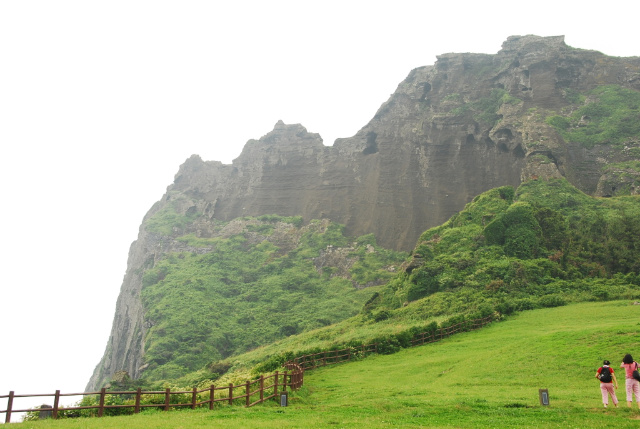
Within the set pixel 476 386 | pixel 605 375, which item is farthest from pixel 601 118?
pixel 605 375

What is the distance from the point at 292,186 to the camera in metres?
106

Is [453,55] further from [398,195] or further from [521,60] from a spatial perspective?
[398,195]

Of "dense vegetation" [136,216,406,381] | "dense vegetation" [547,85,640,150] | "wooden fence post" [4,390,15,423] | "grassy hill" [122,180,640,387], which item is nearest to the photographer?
"wooden fence post" [4,390,15,423]

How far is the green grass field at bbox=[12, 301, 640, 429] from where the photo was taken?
1642cm

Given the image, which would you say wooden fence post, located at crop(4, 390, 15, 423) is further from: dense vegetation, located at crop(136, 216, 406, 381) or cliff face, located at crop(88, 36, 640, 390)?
cliff face, located at crop(88, 36, 640, 390)

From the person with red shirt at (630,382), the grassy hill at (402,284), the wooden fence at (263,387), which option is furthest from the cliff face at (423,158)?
the person with red shirt at (630,382)

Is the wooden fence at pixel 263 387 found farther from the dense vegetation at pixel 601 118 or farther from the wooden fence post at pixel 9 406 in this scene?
the dense vegetation at pixel 601 118

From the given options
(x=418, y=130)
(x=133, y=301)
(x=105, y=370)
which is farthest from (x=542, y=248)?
(x=105, y=370)

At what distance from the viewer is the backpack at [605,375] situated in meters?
16.6

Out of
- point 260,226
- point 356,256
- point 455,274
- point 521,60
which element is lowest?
point 455,274

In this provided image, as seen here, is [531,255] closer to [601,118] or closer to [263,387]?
[601,118]

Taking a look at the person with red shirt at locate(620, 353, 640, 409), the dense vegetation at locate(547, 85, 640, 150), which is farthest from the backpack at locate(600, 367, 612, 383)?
the dense vegetation at locate(547, 85, 640, 150)

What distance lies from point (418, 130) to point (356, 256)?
27.6 metres

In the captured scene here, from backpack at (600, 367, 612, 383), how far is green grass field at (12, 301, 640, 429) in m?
0.92
